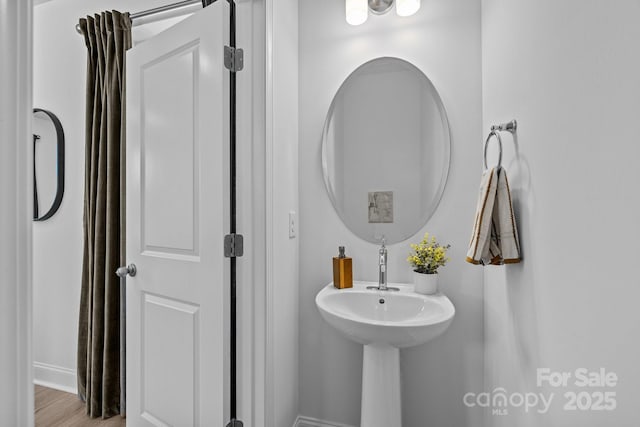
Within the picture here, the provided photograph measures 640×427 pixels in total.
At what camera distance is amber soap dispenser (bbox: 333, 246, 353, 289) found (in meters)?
1.60

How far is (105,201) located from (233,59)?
4.02 feet

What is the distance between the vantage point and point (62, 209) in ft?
7.34

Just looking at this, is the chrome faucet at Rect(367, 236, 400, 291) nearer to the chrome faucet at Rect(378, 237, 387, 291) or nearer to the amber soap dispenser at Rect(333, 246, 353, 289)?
the chrome faucet at Rect(378, 237, 387, 291)

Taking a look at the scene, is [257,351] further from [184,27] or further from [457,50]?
[457,50]

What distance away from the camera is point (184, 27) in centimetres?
141

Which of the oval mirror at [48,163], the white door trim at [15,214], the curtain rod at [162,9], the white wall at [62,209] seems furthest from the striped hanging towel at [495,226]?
the oval mirror at [48,163]

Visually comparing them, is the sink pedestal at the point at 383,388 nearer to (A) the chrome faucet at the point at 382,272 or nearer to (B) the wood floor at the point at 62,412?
(A) the chrome faucet at the point at 382,272

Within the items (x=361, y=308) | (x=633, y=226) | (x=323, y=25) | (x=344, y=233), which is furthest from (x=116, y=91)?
(x=633, y=226)

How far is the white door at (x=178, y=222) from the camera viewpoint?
1315mm

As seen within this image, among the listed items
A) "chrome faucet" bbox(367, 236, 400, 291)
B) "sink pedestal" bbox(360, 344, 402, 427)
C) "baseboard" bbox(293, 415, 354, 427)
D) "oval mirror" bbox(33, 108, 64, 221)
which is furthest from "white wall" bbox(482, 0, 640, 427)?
"oval mirror" bbox(33, 108, 64, 221)

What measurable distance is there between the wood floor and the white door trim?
1.70m

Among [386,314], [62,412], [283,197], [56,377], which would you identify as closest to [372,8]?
[283,197]

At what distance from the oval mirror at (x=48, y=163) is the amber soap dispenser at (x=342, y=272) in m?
1.98

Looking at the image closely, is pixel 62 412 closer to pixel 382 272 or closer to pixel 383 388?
pixel 383 388
